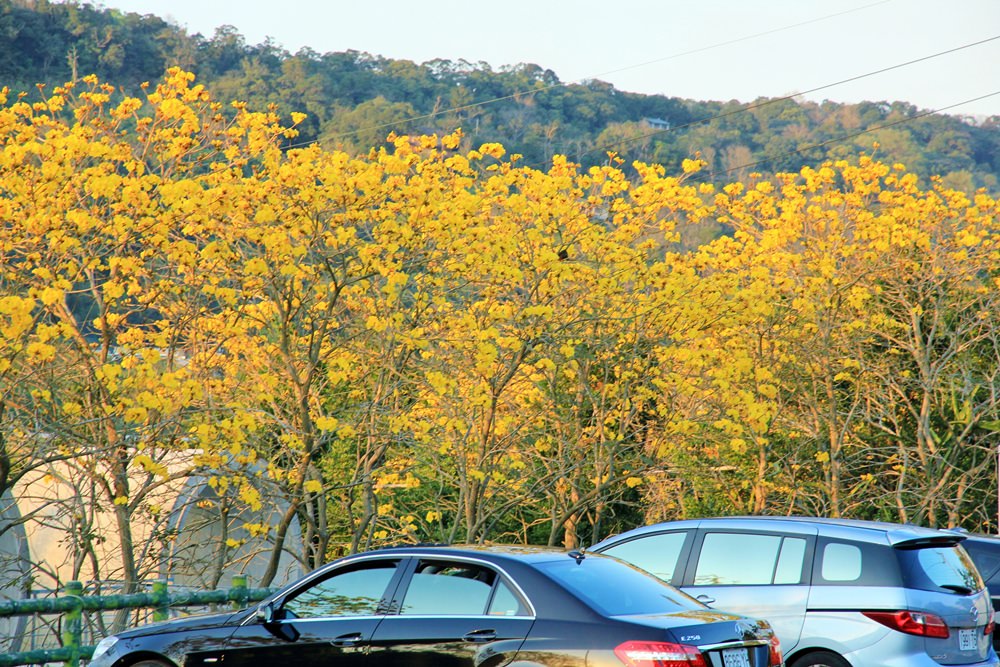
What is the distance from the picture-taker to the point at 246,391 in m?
13.7

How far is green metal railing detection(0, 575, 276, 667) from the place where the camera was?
8.97m

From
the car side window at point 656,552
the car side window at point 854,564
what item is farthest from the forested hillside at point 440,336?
the car side window at point 854,564

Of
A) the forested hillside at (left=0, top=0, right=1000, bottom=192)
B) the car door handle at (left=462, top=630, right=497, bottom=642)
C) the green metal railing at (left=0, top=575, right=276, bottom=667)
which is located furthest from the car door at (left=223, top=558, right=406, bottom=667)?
the forested hillside at (left=0, top=0, right=1000, bottom=192)

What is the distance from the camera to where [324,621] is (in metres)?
7.29

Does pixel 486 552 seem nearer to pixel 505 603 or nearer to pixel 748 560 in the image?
pixel 505 603

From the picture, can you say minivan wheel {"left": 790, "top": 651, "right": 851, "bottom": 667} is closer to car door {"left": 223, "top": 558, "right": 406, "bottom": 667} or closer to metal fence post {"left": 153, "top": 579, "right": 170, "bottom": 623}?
car door {"left": 223, "top": 558, "right": 406, "bottom": 667}

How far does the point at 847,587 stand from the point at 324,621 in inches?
144

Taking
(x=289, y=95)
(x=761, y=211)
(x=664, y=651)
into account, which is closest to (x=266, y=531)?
(x=664, y=651)

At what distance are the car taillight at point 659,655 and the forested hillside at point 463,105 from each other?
46.4 metres

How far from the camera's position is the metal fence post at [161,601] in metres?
10.1

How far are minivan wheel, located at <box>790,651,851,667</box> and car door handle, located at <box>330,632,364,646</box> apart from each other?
130 inches

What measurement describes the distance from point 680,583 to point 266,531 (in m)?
5.05

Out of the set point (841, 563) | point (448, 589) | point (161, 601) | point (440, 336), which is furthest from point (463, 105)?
point (448, 589)

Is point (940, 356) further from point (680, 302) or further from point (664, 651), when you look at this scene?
point (664, 651)
